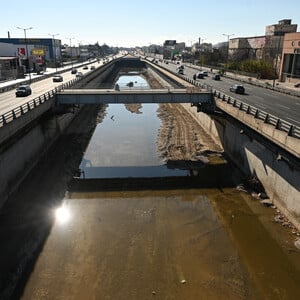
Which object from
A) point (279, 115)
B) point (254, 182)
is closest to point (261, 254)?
point (254, 182)

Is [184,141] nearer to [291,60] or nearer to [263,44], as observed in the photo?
[291,60]

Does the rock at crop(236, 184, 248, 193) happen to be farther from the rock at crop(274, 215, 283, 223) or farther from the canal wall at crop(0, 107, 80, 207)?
the canal wall at crop(0, 107, 80, 207)

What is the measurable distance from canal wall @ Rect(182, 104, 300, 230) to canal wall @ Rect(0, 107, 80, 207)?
2543 centimetres

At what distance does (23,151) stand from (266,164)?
1055 inches

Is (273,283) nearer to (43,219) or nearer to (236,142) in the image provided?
(43,219)

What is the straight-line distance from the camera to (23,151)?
3906cm

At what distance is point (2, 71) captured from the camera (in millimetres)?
89562

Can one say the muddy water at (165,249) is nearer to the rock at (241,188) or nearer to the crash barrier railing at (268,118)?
the rock at (241,188)

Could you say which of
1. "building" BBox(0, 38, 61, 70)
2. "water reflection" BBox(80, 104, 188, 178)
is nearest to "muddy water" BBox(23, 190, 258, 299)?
"water reflection" BBox(80, 104, 188, 178)

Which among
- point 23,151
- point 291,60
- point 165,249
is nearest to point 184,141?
point 23,151

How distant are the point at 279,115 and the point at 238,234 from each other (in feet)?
52.9

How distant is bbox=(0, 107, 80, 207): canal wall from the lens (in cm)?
3303

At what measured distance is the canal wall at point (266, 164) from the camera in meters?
29.0

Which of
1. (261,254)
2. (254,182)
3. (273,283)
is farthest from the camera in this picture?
(254,182)
